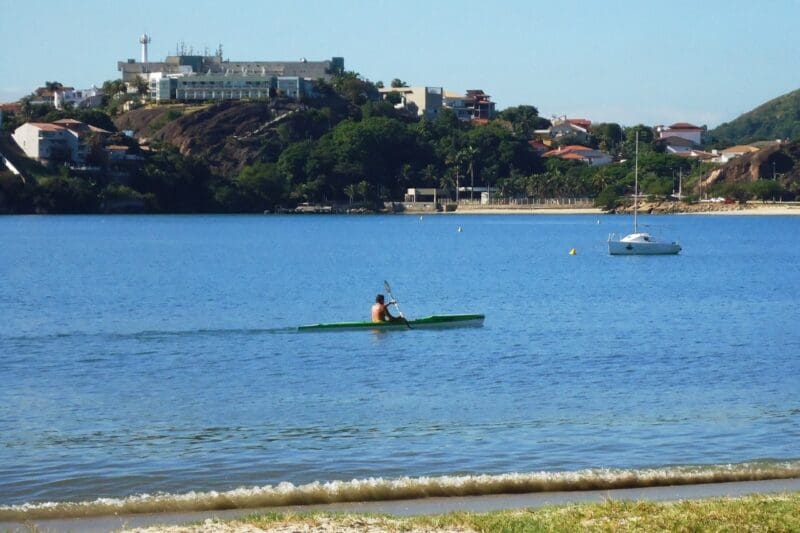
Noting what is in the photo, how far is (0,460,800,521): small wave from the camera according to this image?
18.6m

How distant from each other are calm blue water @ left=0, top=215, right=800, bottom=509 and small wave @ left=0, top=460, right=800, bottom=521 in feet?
2.78

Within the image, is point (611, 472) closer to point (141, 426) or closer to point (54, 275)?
point (141, 426)

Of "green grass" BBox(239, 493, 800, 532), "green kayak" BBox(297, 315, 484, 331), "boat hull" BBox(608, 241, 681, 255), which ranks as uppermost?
"green grass" BBox(239, 493, 800, 532)

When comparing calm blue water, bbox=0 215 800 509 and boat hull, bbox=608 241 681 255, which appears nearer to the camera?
calm blue water, bbox=0 215 800 509

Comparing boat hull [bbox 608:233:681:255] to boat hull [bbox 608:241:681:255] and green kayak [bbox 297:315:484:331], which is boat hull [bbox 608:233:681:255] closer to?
boat hull [bbox 608:241:681:255]

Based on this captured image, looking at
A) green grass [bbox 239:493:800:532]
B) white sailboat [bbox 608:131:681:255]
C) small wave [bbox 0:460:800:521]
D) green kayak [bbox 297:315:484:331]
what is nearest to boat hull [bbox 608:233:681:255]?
white sailboat [bbox 608:131:681:255]

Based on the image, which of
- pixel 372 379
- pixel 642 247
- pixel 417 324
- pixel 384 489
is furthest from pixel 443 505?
pixel 642 247

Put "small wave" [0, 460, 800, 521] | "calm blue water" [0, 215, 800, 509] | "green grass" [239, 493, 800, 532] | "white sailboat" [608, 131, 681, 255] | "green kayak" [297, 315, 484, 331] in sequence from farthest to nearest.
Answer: "white sailboat" [608, 131, 681, 255]
"green kayak" [297, 315, 484, 331]
"calm blue water" [0, 215, 800, 509]
"small wave" [0, 460, 800, 521]
"green grass" [239, 493, 800, 532]

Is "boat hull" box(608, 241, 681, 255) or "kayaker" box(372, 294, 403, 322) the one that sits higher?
"kayaker" box(372, 294, 403, 322)

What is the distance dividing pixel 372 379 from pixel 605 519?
1797 centimetres

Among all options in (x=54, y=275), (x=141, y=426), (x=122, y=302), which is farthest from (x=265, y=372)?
(x=54, y=275)

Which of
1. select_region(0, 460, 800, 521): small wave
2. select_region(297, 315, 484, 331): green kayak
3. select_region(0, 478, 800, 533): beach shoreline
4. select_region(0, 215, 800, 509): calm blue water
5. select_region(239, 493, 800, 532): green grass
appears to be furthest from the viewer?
select_region(297, 315, 484, 331): green kayak

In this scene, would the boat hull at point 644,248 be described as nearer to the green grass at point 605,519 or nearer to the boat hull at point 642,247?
the boat hull at point 642,247

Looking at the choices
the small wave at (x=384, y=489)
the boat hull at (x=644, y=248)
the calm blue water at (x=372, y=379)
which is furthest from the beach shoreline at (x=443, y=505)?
the boat hull at (x=644, y=248)
